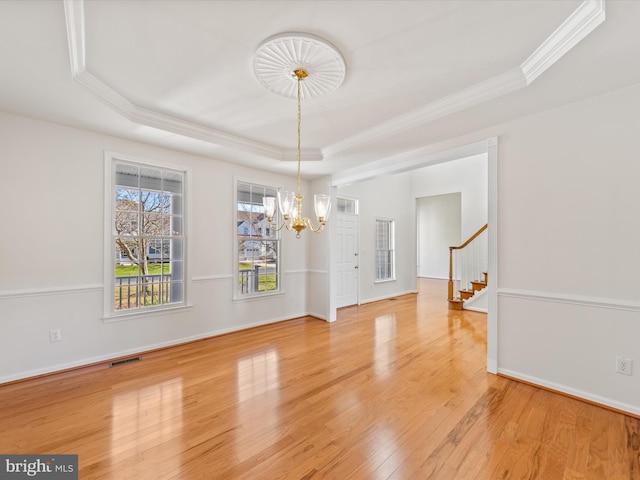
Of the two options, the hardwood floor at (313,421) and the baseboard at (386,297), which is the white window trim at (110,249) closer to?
the hardwood floor at (313,421)

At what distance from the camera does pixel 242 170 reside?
15.4ft

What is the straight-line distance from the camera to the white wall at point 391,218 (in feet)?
22.4

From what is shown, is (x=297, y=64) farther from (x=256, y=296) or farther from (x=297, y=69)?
(x=256, y=296)

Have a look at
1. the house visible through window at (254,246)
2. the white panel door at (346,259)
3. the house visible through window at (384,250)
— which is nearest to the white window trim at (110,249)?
the house visible through window at (254,246)

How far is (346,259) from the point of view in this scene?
20.9 ft

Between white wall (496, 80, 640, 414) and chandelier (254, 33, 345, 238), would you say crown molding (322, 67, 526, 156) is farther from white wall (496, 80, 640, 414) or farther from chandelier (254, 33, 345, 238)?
chandelier (254, 33, 345, 238)

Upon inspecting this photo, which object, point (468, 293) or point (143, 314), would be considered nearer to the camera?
point (143, 314)

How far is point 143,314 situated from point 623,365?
5039 mm

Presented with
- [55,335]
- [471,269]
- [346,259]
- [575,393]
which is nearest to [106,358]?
[55,335]

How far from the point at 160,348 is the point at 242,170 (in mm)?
2890

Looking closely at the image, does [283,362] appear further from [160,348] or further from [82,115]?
[82,115]

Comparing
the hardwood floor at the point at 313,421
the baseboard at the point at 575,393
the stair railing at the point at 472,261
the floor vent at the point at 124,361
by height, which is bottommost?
the floor vent at the point at 124,361

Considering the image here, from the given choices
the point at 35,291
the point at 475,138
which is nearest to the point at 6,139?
the point at 35,291

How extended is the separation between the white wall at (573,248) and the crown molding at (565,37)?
848 mm
